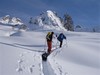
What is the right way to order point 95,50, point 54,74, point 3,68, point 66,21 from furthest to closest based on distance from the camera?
point 66,21 → point 95,50 → point 54,74 → point 3,68

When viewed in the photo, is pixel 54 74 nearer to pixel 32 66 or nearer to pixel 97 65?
pixel 32 66

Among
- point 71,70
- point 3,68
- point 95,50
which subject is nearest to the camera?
point 3,68

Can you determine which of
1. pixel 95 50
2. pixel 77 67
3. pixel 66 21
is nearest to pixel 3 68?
pixel 77 67

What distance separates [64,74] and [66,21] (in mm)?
69786

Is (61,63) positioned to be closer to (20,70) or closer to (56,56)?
(56,56)

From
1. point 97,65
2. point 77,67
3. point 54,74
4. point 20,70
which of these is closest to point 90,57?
point 97,65

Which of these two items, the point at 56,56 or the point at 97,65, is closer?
the point at 97,65

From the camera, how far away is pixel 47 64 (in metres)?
13.1

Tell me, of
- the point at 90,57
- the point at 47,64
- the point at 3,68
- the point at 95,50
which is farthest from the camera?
the point at 95,50

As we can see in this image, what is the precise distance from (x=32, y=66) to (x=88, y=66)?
3.67 metres

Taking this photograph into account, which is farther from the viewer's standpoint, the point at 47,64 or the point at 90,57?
the point at 90,57

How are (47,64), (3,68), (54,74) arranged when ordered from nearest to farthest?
(3,68) → (54,74) → (47,64)

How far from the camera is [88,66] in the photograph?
13.5 metres

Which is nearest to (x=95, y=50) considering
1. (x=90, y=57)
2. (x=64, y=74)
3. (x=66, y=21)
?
(x=90, y=57)
